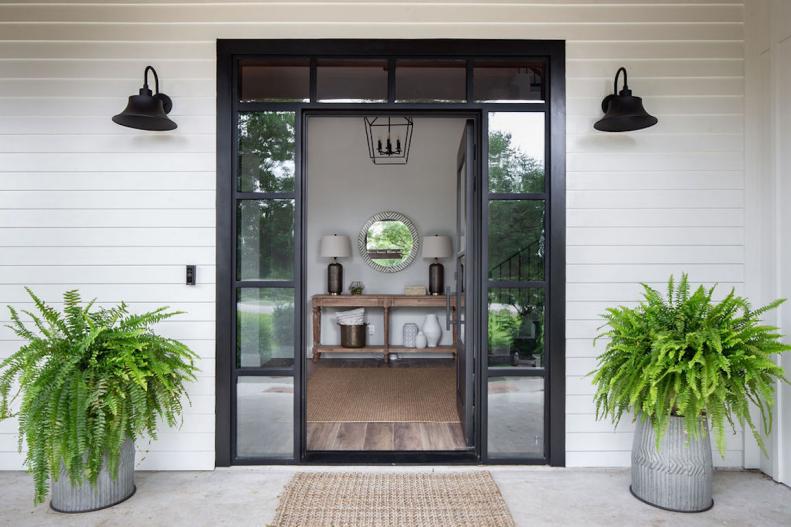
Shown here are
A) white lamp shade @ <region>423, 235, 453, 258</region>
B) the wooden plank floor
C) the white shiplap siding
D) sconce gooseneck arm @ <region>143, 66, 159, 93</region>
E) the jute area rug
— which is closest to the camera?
the jute area rug

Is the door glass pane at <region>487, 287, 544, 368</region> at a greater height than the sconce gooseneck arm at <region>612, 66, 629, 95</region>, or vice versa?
the sconce gooseneck arm at <region>612, 66, 629, 95</region>

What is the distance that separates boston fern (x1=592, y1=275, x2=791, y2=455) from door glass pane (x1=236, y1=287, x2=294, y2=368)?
174cm

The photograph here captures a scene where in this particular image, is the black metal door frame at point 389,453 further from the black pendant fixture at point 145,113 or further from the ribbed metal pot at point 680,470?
the ribbed metal pot at point 680,470

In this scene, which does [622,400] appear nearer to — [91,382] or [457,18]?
[457,18]

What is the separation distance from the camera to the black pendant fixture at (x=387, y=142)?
6.18 m

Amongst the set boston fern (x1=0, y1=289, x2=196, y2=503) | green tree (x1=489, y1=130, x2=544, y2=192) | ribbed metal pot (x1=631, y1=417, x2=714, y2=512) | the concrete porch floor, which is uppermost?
green tree (x1=489, y1=130, x2=544, y2=192)

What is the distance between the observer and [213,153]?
9.35 ft

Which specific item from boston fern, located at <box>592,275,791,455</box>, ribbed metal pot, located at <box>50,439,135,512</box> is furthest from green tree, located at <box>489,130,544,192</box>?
ribbed metal pot, located at <box>50,439,135,512</box>

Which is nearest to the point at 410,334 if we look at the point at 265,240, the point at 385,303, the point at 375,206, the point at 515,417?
the point at 385,303

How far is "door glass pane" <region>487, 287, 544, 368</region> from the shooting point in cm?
Answer: 288

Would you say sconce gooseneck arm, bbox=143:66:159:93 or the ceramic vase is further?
the ceramic vase

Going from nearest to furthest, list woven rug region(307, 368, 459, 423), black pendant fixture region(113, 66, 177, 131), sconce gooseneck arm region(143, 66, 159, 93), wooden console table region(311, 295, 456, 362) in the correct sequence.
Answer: black pendant fixture region(113, 66, 177, 131), sconce gooseneck arm region(143, 66, 159, 93), woven rug region(307, 368, 459, 423), wooden console table region(311, 295, 456, 362)

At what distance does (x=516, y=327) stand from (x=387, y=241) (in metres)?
3.61

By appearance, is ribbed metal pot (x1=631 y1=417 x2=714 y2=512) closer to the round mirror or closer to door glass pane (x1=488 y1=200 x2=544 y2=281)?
door glass pane (x1=488 y1=200 x2=544 y2=281)
